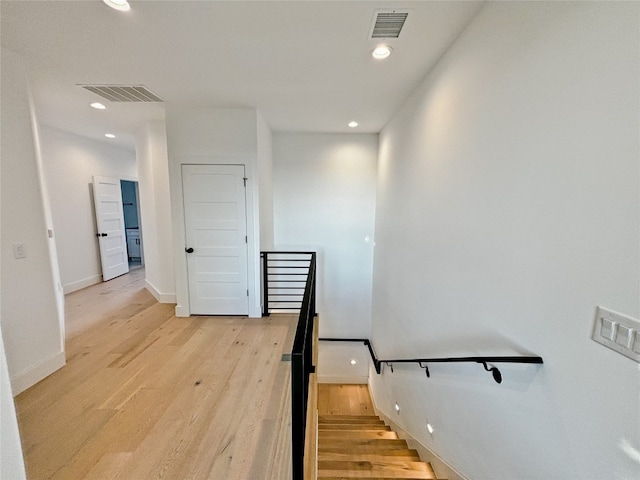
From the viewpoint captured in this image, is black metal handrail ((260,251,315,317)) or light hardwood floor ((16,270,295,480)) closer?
light hardwood floor ((16,270,295,480))

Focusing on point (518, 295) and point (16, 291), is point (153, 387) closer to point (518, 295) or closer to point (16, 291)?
point (16, 291)

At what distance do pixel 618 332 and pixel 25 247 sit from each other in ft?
11.4

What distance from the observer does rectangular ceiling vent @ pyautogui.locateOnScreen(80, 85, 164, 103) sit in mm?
2590

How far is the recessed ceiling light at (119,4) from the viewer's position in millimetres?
1518

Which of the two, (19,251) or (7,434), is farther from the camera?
(19,251)

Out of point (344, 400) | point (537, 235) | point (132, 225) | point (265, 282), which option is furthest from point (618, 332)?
point (132, 225)

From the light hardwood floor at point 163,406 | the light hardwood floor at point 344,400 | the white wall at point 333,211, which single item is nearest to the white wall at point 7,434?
the light hardwood floor at point 163,406

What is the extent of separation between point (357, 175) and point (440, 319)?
3.18 metres

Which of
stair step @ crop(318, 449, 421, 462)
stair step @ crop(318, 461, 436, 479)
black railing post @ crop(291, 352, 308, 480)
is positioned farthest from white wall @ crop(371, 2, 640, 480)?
black railing post @ crop(291, 352, 308, 480)

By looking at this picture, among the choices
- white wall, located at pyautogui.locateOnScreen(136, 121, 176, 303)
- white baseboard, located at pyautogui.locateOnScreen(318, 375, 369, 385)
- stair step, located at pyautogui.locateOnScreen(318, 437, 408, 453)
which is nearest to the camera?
stair step, located at pyautogui.locateOnScreen(318, 437, 408, 453)

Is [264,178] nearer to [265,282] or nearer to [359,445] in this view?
[265,282]

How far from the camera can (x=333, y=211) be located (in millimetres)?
4797

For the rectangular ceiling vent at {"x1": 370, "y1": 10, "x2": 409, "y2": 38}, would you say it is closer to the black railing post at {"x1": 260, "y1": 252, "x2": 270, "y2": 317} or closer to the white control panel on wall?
the white control panel on wall

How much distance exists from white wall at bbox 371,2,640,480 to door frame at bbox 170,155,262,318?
214cm
